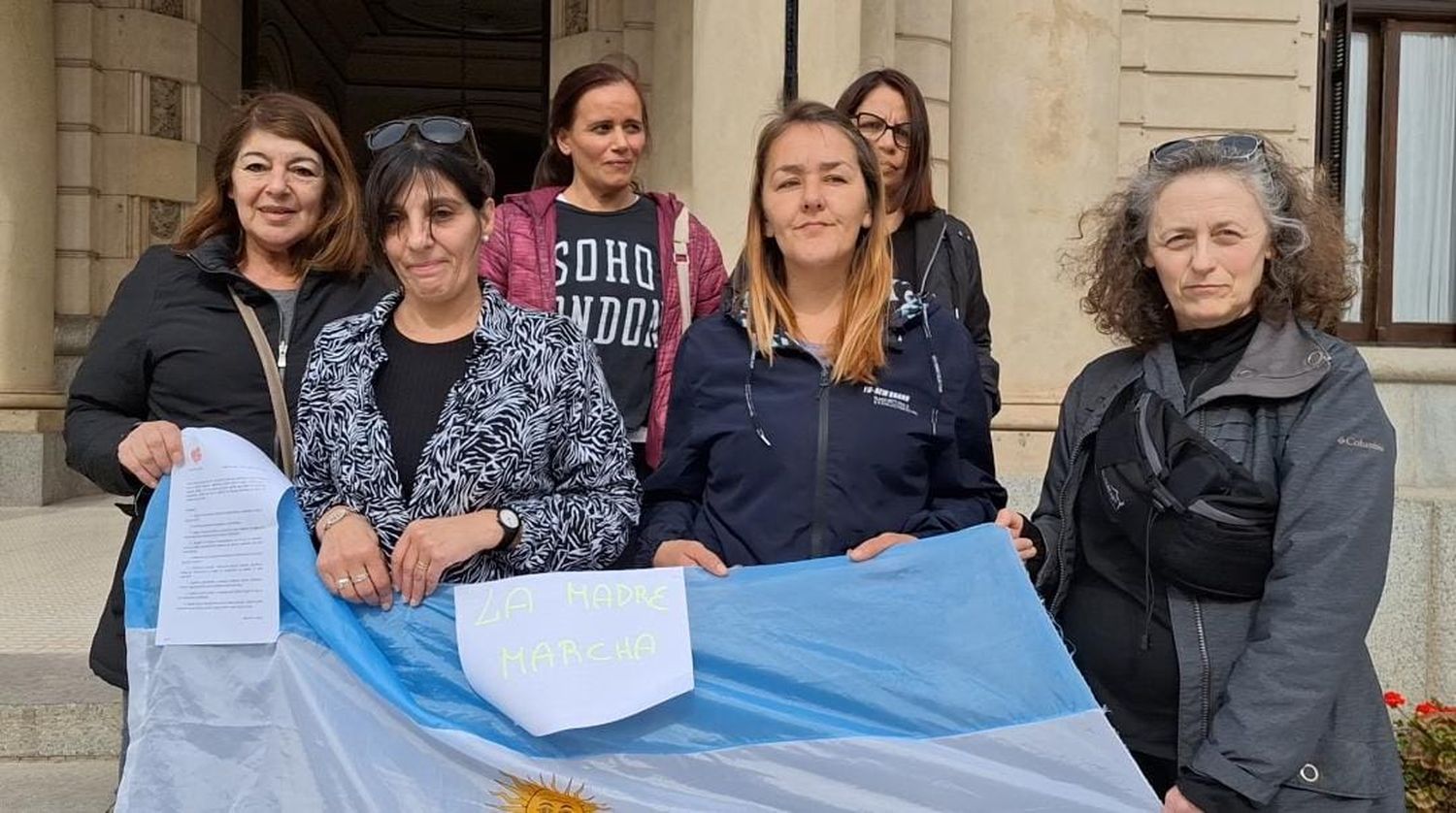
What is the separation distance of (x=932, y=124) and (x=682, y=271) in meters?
6.29

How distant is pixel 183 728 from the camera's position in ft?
8.36

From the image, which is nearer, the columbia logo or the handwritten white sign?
the columbia logo

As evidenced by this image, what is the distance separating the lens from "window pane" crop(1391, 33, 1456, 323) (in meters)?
10.6

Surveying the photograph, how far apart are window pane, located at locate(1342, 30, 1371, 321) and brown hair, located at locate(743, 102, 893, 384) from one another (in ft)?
31.1

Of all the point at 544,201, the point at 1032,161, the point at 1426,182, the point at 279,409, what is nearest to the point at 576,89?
the point at 544,201

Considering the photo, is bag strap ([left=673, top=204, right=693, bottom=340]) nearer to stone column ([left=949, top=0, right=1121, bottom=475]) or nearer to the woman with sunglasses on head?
the woman with sunglasses on head

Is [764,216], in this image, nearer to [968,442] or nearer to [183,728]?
[968,442]

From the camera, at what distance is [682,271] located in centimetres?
359

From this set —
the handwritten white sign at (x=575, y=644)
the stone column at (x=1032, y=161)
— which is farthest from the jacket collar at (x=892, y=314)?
the stone column at (x=1032, y=161)

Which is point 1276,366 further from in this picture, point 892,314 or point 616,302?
point 616,302

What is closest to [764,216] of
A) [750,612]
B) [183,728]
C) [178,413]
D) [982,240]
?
[750,612]

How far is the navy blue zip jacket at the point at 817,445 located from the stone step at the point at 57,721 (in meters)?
3.24

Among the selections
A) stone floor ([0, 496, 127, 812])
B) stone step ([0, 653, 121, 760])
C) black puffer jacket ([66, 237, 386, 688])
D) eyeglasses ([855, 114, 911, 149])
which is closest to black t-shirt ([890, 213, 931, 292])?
eyeglasses ([855, 114, 911, 149])

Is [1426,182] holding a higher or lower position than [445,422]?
higher
